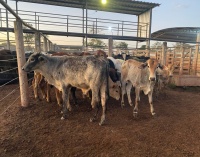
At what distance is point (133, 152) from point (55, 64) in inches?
118

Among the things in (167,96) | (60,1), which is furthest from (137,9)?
(167,96)

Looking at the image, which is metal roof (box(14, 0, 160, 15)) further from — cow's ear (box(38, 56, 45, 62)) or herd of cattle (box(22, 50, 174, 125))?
cow's ear (box(38, 56, 45, 62))

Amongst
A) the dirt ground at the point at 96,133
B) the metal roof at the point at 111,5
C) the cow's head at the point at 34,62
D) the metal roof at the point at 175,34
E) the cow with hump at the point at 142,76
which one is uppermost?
the metal roof at the point at 111,5

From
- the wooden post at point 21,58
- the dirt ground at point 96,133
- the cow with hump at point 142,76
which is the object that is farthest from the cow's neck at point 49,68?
the cow with hump at point 142,76

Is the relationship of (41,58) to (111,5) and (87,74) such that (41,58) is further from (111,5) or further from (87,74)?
(111,5)

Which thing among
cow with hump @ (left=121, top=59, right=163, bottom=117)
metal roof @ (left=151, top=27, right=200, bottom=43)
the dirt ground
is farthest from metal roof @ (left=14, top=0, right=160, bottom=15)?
the dirt ground

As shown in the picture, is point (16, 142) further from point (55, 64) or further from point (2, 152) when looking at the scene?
point (55, 64)

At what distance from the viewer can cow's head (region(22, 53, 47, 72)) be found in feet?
15.4

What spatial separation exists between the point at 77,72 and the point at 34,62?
121cm

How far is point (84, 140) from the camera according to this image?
3.57 metres

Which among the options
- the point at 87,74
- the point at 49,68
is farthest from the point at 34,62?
the point at 87,74

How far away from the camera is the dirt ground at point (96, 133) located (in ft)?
10.6

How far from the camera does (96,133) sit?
3.88m

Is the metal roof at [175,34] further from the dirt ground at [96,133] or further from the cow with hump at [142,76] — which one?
the dirt ground at [96,133]
